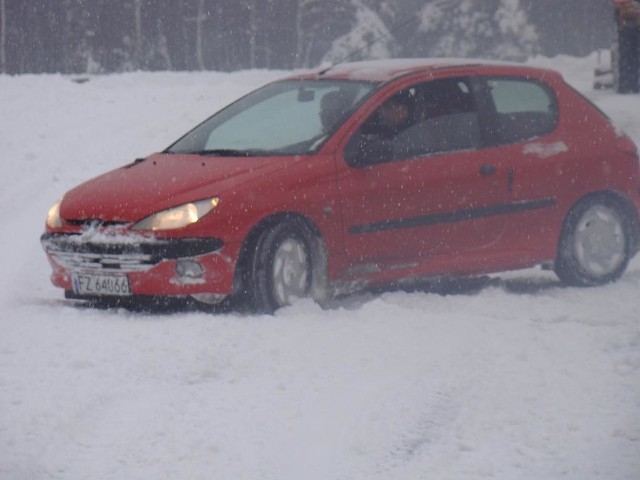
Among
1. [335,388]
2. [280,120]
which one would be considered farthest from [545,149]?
[335,388]

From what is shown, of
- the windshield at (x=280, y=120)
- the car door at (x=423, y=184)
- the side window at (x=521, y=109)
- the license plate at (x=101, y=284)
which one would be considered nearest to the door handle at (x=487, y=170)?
the car door at (x=423, y=184)

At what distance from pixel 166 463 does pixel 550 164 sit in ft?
17.1

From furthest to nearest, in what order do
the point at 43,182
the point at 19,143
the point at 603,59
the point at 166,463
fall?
the point at 603,59 → the point at 19,143 → the point at 43,182 → the point at 166,463

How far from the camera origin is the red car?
331 inches

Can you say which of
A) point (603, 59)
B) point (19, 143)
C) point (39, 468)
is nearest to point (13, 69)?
point (603, 59)

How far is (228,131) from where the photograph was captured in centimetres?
975

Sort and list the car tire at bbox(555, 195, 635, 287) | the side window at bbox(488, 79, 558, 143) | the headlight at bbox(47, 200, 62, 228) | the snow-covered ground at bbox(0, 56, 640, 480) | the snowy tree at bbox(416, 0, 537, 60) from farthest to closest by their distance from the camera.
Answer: the snowy tree at bbox(416, 0, 537, 60), the car tire at bbox(555, 195, 635, 287), the side window at bbox(488, 79, 558, 143), the headlight at bbox(47, 200, 62, 228), the snow-covered ground at bbox(0, 56, 640, 480)

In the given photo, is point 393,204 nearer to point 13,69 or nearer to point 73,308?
point 73,308

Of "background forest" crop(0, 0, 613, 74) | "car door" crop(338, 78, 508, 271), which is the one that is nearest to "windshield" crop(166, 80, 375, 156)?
"car door" crop(338, 78, 508, 271)

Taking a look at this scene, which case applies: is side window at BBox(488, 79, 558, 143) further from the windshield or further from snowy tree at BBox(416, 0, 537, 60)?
snowy tree at BBox(416, 0, 537, 60)

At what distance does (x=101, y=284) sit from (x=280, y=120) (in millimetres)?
1768

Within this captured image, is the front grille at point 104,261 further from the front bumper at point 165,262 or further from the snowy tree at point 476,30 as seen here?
the snowy tree at point 476,30

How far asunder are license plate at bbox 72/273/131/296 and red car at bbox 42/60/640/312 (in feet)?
0.04

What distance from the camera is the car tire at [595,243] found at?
10102mm
